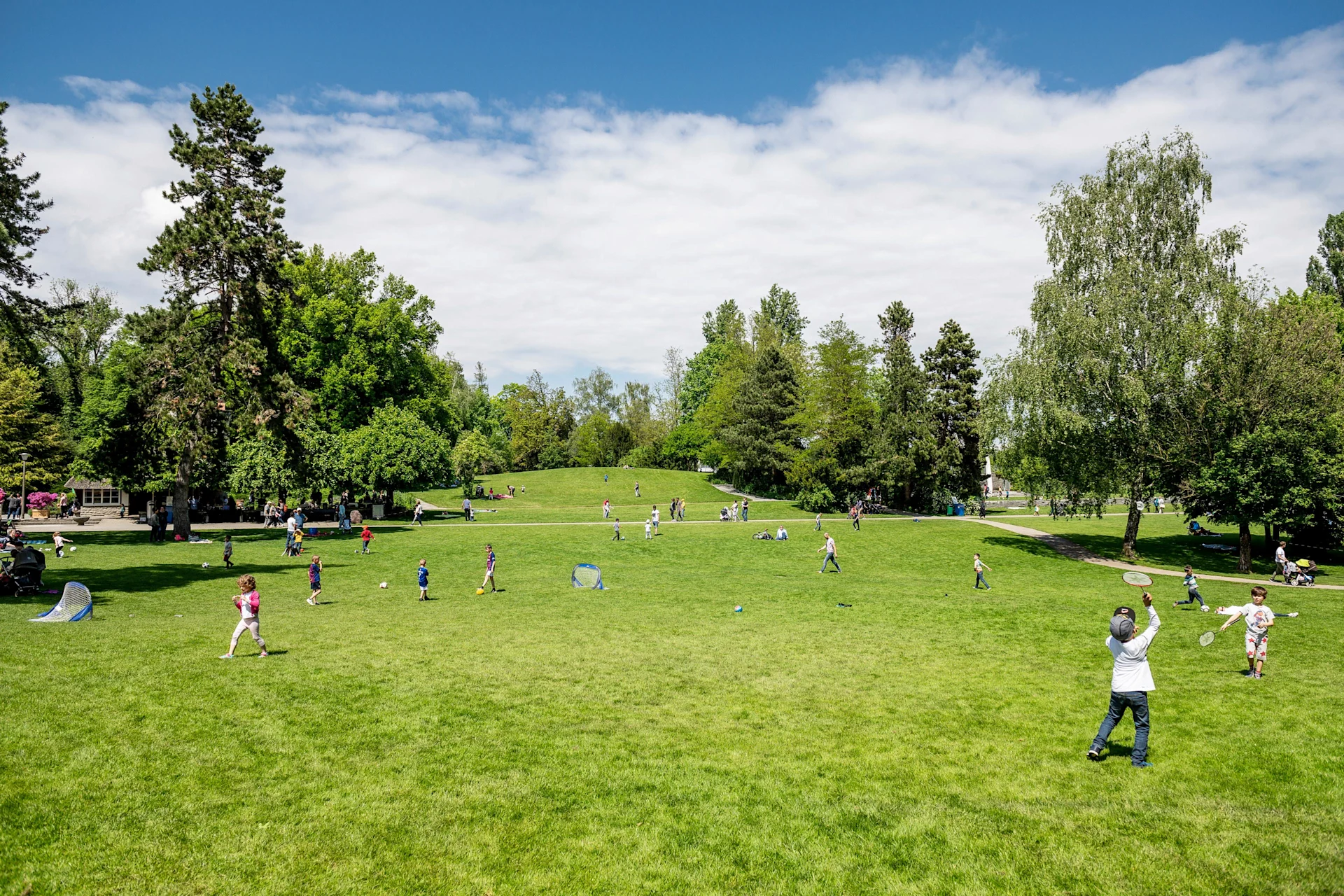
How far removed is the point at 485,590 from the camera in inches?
1105

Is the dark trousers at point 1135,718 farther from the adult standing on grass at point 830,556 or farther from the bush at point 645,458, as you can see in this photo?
the bush at point 645,458

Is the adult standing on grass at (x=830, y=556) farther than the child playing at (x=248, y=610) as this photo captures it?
Yes

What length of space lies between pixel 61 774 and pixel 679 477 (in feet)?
265

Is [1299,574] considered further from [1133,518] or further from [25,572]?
[25,572]

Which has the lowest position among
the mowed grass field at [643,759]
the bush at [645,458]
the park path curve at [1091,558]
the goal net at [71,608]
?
the park path curve at [1091,558]

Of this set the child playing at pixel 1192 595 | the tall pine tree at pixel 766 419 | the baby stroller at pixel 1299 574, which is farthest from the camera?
the tall pine tree at pixel 766 419

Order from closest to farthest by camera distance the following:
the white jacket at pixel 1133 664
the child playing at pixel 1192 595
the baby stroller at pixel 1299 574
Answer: the white jacket at pixel 1133 664 < the child playing at pixel 1192 595 < the baby stroller at pixel 1299 574

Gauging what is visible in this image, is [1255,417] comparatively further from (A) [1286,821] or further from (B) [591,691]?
(B) [591,691]

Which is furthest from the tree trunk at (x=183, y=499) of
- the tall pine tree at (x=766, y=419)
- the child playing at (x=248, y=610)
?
the tall pine tree at (x=766, y=419)

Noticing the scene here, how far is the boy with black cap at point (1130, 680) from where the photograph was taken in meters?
10.7

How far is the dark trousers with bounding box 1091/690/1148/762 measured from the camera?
10812mm

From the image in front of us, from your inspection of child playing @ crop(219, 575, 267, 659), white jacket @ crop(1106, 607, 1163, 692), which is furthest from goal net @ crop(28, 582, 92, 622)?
white jacket @ crop(1106, 607, 1163, 692)

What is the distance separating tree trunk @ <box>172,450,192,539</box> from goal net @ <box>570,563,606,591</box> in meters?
24.8

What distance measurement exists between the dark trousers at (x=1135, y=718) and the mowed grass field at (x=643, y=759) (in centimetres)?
30
